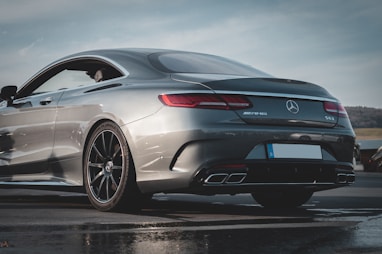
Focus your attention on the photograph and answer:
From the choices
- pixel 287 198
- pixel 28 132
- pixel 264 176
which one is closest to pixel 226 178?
pixel 264 176

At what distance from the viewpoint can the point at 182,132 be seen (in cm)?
530

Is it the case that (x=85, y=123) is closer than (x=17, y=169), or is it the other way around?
(x=85, y=123)

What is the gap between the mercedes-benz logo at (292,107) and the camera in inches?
224

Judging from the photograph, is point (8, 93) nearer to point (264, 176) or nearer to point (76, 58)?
point (76, 58)

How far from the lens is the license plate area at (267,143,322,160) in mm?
5496

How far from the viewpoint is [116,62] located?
6.37 meters

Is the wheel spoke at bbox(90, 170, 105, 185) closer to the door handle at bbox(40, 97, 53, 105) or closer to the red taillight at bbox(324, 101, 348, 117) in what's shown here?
the door handle at bbox(40, 97, 53, 105)

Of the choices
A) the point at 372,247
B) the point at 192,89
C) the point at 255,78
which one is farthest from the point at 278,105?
the point at 372,247

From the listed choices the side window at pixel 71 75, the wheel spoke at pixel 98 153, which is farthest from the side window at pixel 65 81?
the wheel spoke at pixel 98 153

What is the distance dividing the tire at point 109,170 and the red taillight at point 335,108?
5.96 feet

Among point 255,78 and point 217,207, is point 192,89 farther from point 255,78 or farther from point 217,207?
point 217,207

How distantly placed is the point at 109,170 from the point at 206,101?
120 cm

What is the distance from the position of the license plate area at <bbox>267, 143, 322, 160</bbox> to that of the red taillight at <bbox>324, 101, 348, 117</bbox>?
1.36 feet

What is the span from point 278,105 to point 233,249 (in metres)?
2.11
